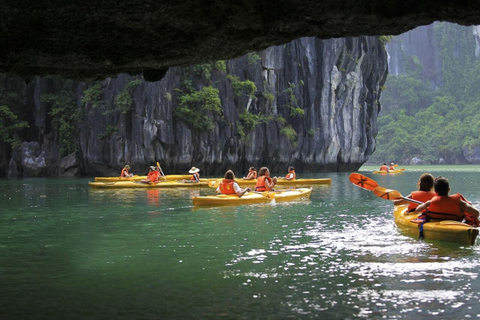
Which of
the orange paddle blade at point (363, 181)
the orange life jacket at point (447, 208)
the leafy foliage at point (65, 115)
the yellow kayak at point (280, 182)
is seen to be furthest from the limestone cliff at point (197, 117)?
the orange life jacket at point (447, 208)

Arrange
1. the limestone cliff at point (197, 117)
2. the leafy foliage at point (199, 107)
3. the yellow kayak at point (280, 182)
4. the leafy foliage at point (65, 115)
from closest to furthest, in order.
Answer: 1. the yellow kayak at point (280, 182)
2. the limestone cliff at point (197, 117)
3. the leafy foliage at point (199, 107)
4. the leafy foliage at point (65, 115)

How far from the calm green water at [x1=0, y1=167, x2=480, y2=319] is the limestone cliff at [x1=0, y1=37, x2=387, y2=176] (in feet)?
81.0

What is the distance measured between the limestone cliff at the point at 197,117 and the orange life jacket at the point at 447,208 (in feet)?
98.4

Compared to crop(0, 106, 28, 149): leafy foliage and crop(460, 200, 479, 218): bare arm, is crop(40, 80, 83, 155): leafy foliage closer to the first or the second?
crop(0, 106, 28, 149): leafy foliage

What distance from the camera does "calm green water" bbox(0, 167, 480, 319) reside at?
6449 millimetres

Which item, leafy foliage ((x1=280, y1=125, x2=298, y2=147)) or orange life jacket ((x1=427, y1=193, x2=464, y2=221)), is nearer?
orange life jacket ((x1=427, y1=193, x2=464, y2=221))

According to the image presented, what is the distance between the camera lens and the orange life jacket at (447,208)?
10.4 metres

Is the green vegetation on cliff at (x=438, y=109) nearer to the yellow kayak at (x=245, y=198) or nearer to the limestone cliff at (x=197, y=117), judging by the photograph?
the limestone cliff at (x=197, y=117)

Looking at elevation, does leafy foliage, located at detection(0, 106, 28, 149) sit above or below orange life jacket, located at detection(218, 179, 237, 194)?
above

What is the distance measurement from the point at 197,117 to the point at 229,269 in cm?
3291

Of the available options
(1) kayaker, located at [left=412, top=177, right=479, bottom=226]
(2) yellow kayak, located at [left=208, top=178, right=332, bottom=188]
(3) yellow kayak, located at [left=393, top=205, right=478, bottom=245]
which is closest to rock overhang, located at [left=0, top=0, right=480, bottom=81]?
(3) yellow kayak, located at [left=393, top=205, right=478, bottom=245]

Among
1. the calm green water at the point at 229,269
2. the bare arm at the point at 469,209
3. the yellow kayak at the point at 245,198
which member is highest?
the bare arm at the point at 469,209

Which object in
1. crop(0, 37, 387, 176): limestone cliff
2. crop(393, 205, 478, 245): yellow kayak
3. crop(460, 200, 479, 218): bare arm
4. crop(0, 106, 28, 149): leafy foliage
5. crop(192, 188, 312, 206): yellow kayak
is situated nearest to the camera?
crop(393, 205, 478, 245): yellow kayak

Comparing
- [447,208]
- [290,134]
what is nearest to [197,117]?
[290,134]
